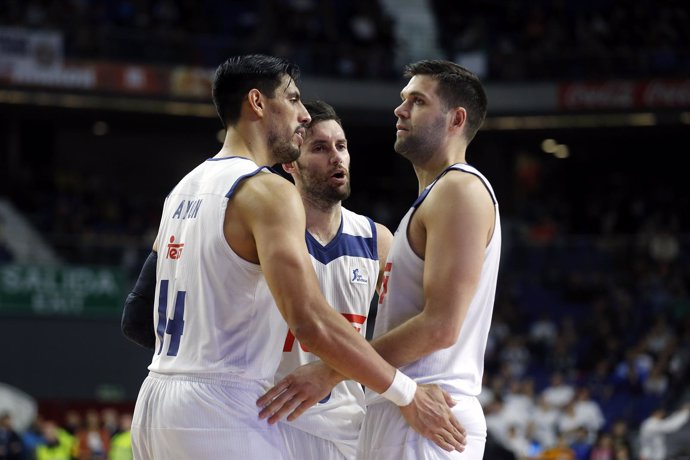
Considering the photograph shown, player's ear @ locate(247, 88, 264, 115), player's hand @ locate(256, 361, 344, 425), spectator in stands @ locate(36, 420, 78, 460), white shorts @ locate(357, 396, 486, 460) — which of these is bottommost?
spectator in stands @ locate(36, 420, 78, 460)

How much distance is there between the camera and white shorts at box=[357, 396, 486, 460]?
482 centimetres

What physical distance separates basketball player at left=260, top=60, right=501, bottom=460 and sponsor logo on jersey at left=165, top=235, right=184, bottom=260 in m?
0.75

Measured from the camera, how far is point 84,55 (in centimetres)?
2627

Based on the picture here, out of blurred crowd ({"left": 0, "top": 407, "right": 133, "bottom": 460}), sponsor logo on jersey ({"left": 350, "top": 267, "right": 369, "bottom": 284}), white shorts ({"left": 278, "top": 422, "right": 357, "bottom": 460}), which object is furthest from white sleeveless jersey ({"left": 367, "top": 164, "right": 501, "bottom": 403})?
blurred crowd ({"left": 0, "top": 407, "right": 133, "bottom": 460})

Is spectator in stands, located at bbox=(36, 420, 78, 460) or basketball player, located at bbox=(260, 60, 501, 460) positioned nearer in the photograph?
basketball player, located at bbox=(260, 60, 501, 460)

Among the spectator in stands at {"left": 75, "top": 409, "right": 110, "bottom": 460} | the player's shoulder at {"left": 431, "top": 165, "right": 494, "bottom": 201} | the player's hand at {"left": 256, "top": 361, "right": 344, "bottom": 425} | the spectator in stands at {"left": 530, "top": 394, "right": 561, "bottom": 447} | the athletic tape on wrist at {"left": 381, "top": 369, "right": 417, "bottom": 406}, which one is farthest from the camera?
the spectator in stands at {"left": 530, "top": 394, "right": 561, "bottom": 447}

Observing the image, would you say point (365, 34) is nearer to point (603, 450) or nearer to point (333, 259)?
point (603, 450)

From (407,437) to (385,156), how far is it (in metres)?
29.6

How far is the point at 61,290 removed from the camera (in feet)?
68.7

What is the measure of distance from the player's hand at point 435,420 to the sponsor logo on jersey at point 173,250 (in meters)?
1.23

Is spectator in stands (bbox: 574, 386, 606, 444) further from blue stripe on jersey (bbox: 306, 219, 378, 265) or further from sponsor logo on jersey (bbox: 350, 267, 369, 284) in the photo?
sponsor logo on jersey (bbox: 350, 267, 369, 284)

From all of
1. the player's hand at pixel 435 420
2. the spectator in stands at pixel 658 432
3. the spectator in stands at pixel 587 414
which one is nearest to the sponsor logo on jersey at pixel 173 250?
the player's hand at pixel 435 420

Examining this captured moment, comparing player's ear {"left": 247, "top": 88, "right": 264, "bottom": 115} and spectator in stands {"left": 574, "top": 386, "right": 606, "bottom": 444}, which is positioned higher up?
player's ear {"left": 247, "top": 88, "right": 264, "bottom": 115}

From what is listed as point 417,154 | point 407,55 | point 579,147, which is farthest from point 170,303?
point 579,147
